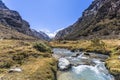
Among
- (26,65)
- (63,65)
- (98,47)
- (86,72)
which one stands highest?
(98,47)

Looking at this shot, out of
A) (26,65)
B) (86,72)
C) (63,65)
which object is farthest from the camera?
(63,65)

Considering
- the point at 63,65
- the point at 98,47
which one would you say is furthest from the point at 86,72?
the point at 98,47

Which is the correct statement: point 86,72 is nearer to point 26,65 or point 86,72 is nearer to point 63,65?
point 63,65

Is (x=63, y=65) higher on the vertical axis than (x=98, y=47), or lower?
lower

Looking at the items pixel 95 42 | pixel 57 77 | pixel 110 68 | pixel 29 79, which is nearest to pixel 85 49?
pixel 95 42

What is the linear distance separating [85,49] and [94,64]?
39246 millimetres

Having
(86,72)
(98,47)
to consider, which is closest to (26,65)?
(86,72)

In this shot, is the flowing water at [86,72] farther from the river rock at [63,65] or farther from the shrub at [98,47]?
the shrub at [98,47]

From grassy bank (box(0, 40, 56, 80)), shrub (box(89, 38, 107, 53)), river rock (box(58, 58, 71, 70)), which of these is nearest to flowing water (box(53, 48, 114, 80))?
river rock (box(58, 58, 71, 70))

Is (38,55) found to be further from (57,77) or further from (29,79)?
(29,79)

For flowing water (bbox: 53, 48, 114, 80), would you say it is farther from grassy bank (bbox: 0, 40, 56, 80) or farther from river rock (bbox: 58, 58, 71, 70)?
grassy bank (bbox: 0, 40, 56, 80)

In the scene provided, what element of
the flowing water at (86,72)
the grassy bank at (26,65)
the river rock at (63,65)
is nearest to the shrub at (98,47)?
the flowing water at (86,72)

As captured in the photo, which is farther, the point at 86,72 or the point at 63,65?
the point at 63,65

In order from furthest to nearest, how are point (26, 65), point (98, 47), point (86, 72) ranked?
point (98, 47), point (86, 72), point (26, 65)
